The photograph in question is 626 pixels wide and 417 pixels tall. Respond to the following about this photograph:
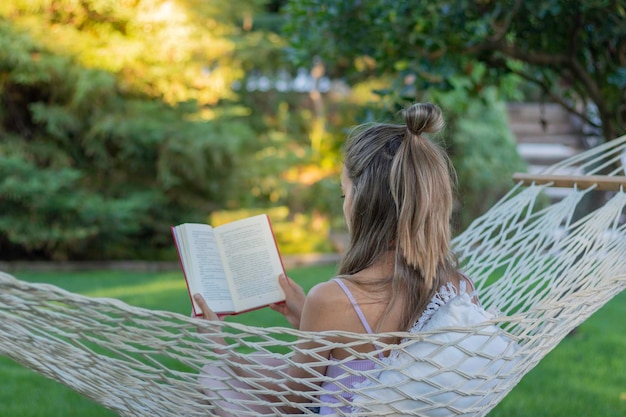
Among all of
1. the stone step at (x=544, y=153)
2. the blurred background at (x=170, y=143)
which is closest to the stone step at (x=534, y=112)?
the blurred background at (x=170, y=143)

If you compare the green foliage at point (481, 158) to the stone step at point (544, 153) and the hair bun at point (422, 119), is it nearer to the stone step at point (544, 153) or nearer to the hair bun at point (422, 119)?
the stone step at point (544, 153)

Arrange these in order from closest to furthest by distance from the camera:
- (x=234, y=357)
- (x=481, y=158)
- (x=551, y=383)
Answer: (x=234, y=357) → (x=551, y=383) → (x=481, y=158)

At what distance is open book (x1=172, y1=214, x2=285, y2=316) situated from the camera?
1.56 metres

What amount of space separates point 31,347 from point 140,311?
9.9 inches

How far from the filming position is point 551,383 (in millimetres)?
2662

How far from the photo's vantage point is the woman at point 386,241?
1.37 m

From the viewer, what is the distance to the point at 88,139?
5.79 meters

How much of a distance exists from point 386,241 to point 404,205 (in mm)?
79

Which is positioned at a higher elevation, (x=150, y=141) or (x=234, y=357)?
(x=150, y=141)

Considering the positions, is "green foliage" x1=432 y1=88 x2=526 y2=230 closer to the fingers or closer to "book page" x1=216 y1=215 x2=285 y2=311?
"book page" x1=216 y1=215 x2=285 y2=311

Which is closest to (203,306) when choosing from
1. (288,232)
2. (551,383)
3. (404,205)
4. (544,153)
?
(404,205)

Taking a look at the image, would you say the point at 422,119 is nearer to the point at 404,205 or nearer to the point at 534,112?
the point at 404,205

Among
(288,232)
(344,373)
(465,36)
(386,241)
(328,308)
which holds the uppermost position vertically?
(465,36)

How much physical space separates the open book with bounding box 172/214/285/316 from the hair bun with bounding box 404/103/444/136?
0.37 metres
